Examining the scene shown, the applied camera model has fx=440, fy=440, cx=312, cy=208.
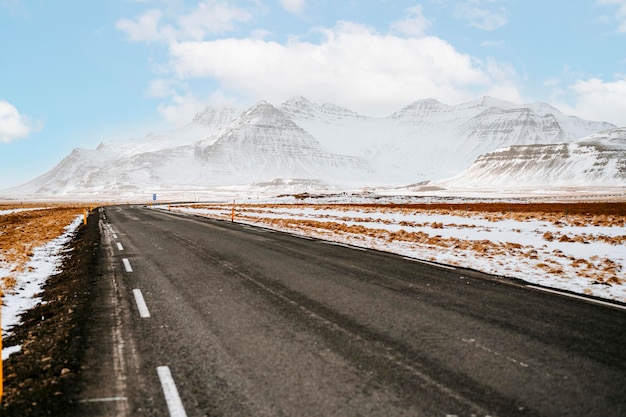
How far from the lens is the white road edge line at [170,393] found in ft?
12.3

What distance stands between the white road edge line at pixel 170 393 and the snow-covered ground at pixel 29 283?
2165 mm

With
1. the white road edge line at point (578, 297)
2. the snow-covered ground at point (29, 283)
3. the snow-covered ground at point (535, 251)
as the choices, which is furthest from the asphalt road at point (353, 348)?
the snow-covered ground at point (535, 251)

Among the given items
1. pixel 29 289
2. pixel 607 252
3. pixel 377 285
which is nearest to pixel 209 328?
pixel 377 285

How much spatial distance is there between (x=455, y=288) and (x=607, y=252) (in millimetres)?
8700

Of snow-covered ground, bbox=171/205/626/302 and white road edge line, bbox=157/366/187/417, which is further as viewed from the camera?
snow-covered ground, bbox=171/205/626/302

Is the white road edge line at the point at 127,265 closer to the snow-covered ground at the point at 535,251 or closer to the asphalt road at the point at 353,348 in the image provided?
the asphalt road at the point at 353,348

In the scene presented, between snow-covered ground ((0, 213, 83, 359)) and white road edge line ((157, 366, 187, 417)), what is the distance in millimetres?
2165

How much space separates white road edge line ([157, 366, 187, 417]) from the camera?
3748mm

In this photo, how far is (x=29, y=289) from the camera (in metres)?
8.91

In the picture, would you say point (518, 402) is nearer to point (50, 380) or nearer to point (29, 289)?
point (50, 380)

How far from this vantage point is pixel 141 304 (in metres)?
7.27

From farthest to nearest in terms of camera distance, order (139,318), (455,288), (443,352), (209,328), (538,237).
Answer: (538,237), (455,288), (139,318), (209,328), (443,352)

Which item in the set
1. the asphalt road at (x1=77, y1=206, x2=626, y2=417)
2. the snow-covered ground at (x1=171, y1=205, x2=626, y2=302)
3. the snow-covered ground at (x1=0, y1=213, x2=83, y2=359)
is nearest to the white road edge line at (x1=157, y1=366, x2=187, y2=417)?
the asphalt road at (x1=77, y1=206, x2=626, y2=417)

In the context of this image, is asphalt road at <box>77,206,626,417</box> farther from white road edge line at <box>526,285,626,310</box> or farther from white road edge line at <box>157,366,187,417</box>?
white road edge line at <box>526,285,626,310</box>
